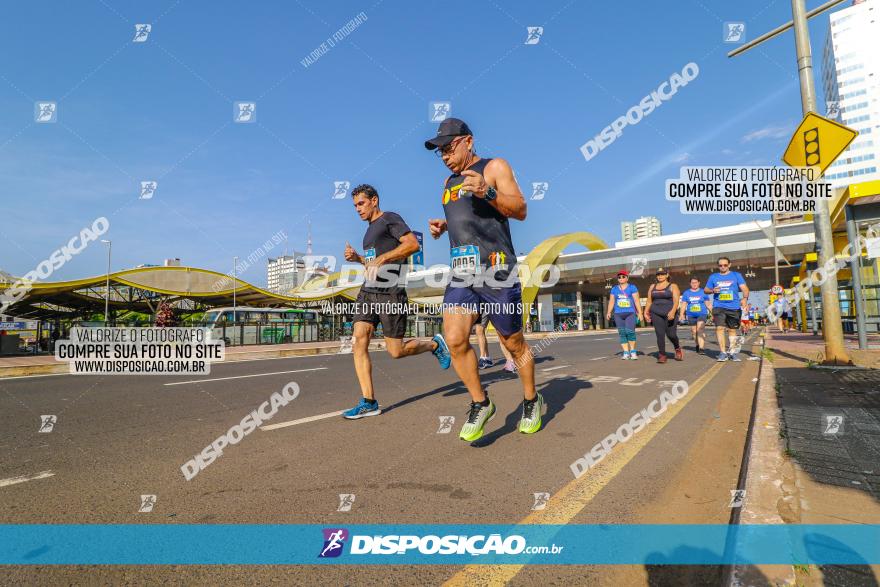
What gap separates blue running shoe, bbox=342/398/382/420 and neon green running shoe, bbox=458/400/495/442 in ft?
4.19

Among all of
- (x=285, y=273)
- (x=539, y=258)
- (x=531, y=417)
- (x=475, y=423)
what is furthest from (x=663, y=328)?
(x=285, y=273)

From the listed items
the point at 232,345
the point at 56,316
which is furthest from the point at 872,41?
the point at 56,316

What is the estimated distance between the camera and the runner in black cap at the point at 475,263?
321 cm

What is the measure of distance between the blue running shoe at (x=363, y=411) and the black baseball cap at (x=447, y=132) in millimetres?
2359

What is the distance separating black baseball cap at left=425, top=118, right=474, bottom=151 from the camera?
10.7ft

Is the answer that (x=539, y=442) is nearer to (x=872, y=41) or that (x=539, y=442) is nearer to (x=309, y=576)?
(x=309, y=576)

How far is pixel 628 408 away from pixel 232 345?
22.2 meters

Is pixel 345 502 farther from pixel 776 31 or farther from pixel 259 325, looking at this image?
pixel 259 325

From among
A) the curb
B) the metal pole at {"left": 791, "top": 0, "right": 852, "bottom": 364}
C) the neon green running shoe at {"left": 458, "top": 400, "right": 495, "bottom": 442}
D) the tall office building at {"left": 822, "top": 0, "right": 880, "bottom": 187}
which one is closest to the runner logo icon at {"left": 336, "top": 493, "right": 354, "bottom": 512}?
the neon green running shoe at {"left": 458, "top": 400, "right": 495, "bottom": 442}

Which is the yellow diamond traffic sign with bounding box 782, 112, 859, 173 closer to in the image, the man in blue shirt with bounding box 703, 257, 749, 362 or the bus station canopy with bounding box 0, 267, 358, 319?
the man in blue shirt with bounding box 703, 257, 749, 362

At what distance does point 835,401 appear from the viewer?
392 centimetres

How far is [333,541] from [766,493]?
1.79m

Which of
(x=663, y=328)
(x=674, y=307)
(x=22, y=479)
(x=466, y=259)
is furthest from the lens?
(x=663, y=328)

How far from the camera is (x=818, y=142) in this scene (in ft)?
21.7
